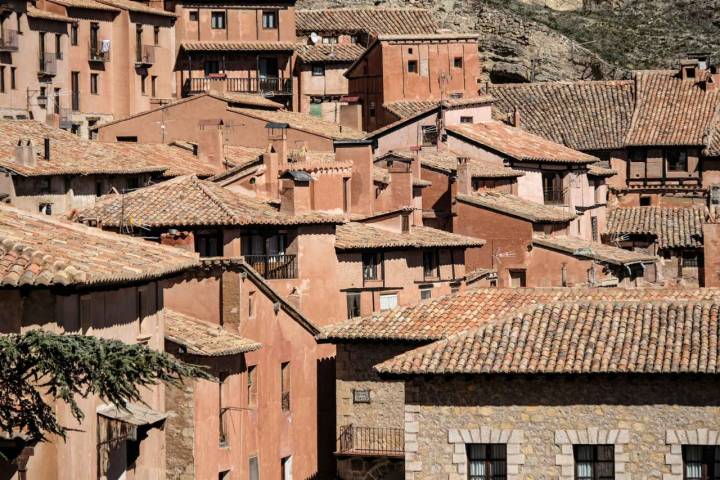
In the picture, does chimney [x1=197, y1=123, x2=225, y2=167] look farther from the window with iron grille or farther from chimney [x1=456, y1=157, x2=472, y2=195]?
the window with iron grille

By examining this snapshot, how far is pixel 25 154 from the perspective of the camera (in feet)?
233

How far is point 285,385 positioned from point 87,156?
17367 millimetres

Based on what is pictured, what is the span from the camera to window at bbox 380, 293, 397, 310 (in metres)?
69.6

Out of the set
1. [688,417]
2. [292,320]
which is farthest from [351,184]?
[688,417]

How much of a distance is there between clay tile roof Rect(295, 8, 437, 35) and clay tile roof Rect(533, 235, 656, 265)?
2394 cm

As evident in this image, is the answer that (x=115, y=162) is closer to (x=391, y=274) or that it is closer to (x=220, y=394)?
(x=391, y=274)

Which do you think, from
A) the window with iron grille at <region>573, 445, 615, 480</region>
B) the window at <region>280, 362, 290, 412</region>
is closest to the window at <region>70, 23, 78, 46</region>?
the window at <region>280, 362, 290, 412</region>

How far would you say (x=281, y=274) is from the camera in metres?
65.1

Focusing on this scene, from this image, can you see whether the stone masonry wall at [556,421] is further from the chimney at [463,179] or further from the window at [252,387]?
the chimney at [463,179]

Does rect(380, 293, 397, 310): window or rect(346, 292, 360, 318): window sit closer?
rect(346, 292, 360, 318): window

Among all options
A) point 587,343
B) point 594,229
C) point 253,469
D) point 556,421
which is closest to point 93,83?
point 594,229

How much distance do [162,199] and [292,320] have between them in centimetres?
479

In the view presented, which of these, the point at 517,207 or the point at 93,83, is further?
the point at 93,83

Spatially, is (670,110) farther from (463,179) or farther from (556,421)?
(556,421)
